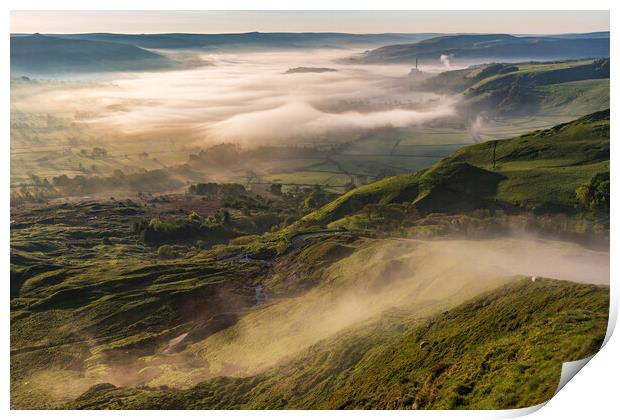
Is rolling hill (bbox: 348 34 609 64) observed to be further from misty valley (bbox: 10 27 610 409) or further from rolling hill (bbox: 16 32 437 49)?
rolling hill (bbox: 16 32 437 49)

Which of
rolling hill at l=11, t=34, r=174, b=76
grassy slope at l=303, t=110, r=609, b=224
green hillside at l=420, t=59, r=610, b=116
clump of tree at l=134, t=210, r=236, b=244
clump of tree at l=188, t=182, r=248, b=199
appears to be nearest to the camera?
rolling hill at l=11, t=34, r=174, b=76

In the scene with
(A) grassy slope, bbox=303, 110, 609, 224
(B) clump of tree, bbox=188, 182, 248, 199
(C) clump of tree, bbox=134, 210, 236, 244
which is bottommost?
(C) clump of tree, bbox=134, 210, 236, 244

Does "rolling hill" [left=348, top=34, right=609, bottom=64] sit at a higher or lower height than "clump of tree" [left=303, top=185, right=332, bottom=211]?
higher

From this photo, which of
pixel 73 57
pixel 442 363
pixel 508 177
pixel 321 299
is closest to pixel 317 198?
pixel 508 177

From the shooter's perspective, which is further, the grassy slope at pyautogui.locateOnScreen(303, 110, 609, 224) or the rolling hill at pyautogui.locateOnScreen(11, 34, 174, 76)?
the grassy slope at pyautogui.locateOnScreen(303, 110, 609, 224)

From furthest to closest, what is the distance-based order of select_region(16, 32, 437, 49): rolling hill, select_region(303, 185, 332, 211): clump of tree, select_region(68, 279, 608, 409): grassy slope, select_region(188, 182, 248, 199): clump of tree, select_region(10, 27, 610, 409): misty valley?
1. select_region(303, 185, 332, 211): clump of tree
2. select_region(188, 182, 248, 199): clump of tree
3. select_region(16, 32, 437, 49): rolling hill
4. select_region(10, 27, 610, 409): misty valley
5. select_region(68, 279, 608, 409): grassy slope

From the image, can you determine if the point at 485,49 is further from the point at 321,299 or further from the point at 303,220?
the point at 321,299

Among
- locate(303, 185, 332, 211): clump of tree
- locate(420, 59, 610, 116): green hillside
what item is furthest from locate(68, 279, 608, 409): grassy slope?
locate(420, 59, 610, 116): green hillside

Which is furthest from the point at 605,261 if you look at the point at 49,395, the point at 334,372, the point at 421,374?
the point at 49,395
